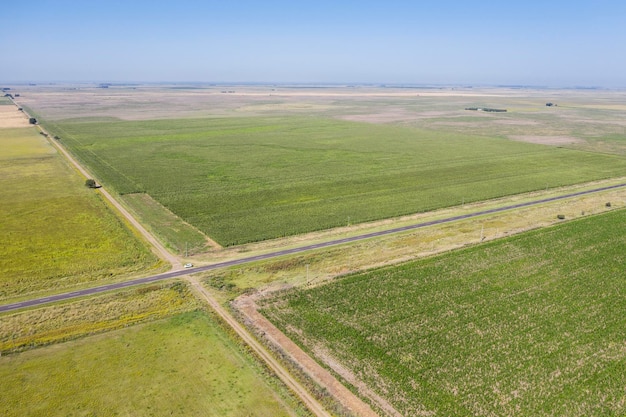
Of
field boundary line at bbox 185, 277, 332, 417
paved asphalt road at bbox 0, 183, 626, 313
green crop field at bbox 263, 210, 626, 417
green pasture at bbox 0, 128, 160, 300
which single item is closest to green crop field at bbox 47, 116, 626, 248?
paved asphalt road at bbox 0, 183, 626, 313

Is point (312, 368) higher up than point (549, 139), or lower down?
lower down

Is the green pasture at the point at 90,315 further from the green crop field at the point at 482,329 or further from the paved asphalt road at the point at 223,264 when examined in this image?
the green crop field at the point at 482,329

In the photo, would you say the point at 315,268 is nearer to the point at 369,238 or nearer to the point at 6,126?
the point at 369,238

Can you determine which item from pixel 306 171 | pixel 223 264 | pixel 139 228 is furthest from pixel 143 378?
pixel 306 171

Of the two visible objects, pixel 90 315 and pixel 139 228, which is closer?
pixel 90 315

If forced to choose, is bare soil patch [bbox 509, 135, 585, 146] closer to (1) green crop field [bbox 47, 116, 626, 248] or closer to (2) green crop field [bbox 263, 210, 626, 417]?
A: (1) green crop field [bbox 47, 116, 626, 248]

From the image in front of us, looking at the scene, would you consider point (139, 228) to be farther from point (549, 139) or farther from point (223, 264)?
point (549, 139)

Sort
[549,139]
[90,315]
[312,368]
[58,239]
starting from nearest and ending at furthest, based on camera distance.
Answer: [312,368] → [90,315] → [58,239] → [549,139]
